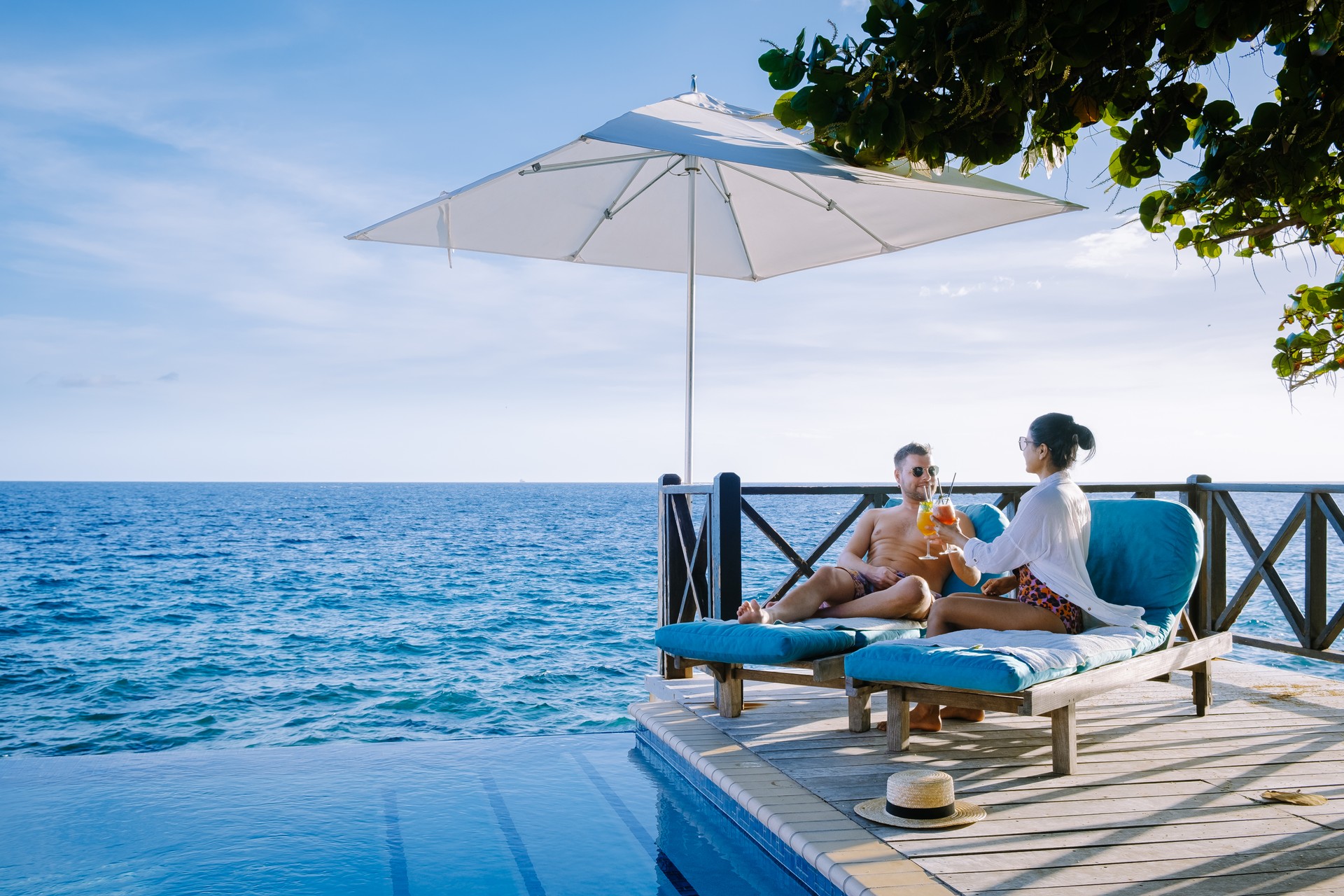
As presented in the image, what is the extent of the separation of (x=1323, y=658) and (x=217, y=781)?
5.31m

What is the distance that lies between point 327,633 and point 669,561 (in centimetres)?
1370

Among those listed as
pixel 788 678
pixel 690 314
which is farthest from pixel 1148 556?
pixel 690 314

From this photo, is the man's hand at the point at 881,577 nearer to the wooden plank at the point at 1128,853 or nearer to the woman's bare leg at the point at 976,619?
the woman's bare leg at the point at 976,619

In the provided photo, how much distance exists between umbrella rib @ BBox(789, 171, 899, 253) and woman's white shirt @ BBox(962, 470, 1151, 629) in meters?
1.77

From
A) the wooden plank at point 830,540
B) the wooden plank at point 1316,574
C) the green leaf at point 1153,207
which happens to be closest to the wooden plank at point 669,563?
the wooden plank at point 830,540

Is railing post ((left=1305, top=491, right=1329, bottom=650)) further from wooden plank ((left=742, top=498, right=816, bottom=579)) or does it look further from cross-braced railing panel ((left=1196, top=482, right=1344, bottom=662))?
wooden plank ((left=742, top=498, right=816, bottom=579))

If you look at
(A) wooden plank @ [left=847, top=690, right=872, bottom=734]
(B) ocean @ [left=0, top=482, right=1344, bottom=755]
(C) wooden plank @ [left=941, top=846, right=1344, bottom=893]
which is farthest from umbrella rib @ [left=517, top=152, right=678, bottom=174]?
(B) ocean @ [left=0, top=482, right=1344, bottom=755]

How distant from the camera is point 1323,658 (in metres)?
5.07

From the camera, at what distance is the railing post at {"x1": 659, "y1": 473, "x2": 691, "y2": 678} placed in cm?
523

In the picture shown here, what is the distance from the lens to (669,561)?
529cm

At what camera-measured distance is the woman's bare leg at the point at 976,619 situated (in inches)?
149

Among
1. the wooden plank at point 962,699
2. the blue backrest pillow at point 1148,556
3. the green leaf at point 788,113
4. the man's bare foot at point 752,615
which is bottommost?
the wooden plank at point 962,699

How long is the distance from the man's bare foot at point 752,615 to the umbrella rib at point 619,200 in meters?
2.31

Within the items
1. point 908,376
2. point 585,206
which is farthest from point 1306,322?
point 908,376
